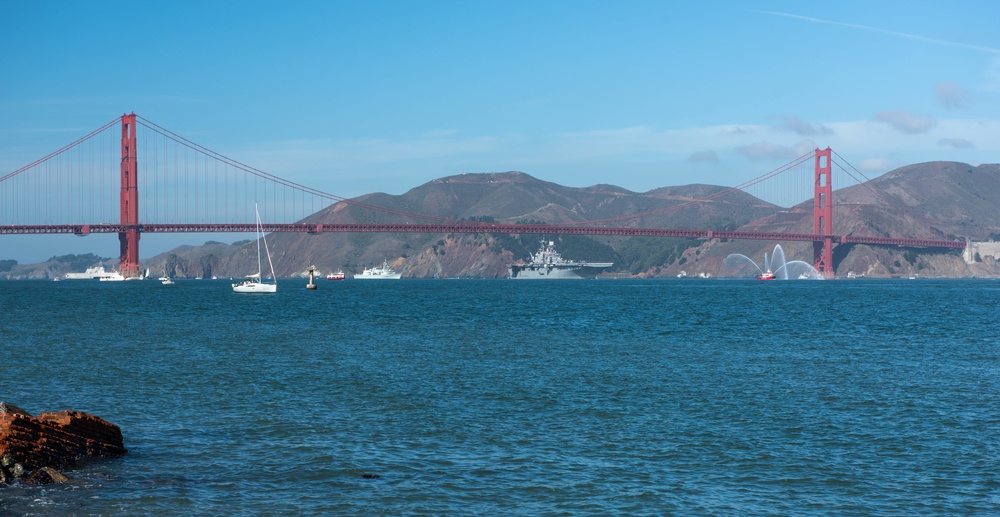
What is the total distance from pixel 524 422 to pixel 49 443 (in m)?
8.15

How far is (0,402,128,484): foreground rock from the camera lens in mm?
13281

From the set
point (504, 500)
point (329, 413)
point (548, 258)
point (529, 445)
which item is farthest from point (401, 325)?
point (548, 258)

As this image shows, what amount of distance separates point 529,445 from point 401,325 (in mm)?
30778

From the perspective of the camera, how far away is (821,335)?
39250mm

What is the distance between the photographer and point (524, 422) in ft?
59.2

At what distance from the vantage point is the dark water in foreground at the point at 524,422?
1270cm

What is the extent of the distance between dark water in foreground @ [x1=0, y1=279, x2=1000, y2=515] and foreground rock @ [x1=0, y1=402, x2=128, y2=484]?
1.24 feet

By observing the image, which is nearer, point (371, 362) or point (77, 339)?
point (371, 362)

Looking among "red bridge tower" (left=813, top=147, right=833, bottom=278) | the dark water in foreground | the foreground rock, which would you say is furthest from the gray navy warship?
the foreground rock

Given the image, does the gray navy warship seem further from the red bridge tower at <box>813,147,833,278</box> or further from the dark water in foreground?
the dark water in foreground

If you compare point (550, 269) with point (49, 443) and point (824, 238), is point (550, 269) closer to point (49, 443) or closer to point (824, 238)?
point (824, 238)

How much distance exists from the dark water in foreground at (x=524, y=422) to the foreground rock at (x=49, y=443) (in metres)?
0.38

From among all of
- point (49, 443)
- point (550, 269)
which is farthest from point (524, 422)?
point (550, 269)

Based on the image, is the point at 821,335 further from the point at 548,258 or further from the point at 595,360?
the point at 548,258
